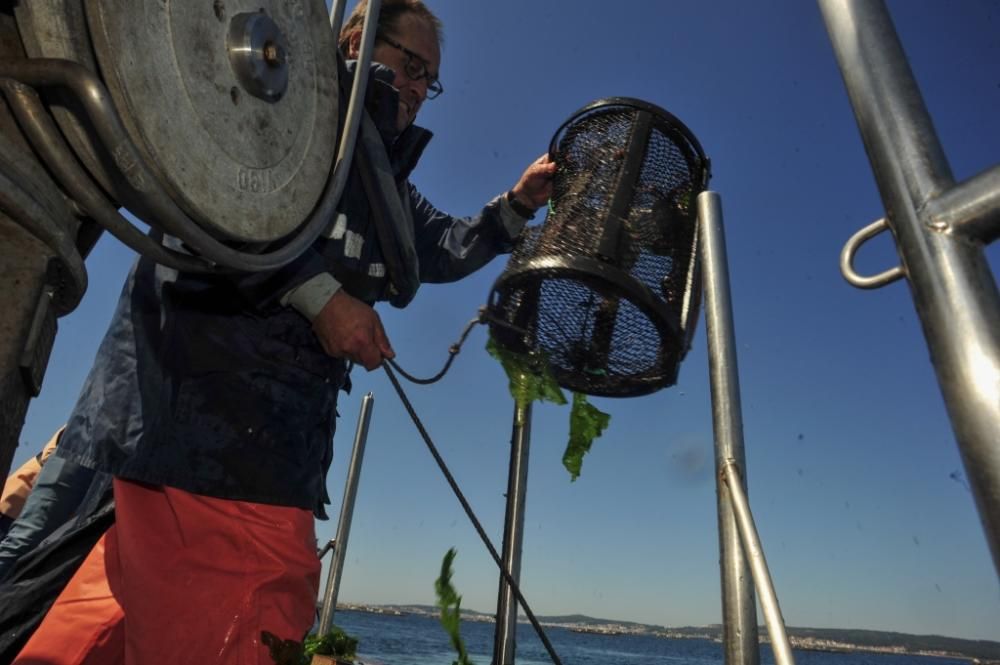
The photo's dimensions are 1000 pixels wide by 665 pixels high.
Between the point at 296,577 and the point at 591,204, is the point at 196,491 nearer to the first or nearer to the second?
the point at 296,577

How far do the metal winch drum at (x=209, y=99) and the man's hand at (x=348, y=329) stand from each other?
513 millimetres

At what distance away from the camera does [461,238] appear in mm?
3154

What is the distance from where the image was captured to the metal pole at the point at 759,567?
104 centimetres

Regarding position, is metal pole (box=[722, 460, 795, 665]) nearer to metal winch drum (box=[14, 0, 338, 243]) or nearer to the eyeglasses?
metal winch drum (box=[14, 0, 338, 243])

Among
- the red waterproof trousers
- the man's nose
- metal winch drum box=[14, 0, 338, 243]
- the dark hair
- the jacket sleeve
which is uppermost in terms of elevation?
the dark hair

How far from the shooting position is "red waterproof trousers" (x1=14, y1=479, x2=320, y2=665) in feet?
5.99

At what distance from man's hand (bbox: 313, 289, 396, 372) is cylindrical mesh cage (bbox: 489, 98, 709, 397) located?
57 centimetres

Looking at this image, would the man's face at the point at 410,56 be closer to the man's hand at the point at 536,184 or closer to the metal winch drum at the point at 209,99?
the man's hand at the point at 536,184

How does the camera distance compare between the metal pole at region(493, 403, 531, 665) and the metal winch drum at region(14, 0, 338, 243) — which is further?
the metal pole at region(493, 403, 531, 665)

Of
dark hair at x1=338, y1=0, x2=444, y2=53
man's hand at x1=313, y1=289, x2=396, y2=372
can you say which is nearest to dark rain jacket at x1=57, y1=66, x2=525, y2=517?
man's hand at x1=313, y1=289, x2=396, y2=372

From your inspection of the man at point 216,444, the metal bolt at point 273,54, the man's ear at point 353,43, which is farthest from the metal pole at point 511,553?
the man's ear at point 353,43

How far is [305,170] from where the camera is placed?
1.60 m

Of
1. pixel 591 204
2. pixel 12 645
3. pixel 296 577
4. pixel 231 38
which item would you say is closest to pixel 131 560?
pixel 296 577

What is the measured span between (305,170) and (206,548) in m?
1.21
